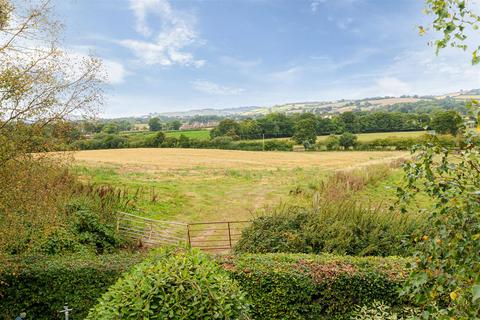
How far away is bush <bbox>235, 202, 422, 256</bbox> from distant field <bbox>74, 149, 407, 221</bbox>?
10.2ft

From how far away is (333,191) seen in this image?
17438mm

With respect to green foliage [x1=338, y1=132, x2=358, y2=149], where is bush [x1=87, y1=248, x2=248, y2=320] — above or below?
above

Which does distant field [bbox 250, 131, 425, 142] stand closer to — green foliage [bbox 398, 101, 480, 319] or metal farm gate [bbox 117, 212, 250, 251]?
metal farm gate [bbox 117, 212, 250, 251]

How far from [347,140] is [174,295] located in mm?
55999

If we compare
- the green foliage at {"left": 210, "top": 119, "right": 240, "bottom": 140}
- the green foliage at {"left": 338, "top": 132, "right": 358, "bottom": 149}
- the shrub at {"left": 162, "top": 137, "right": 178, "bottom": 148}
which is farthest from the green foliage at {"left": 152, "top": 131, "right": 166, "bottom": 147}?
the green foliage at {"left": 338, "top": 132, "right": 358, "bottom": 149}

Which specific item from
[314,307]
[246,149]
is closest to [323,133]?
[246,149]

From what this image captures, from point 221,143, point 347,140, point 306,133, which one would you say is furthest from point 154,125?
point 347,140

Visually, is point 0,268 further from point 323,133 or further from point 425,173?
point 323,133

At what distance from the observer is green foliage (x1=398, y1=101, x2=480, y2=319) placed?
234 centimetres

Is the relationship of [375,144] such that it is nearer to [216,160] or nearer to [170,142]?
[216,160]

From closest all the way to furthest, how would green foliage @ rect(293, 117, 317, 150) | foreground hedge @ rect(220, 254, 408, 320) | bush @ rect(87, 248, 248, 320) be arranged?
bush @ rect(87, 248, 248, 320) < foreground hedge @ rect(220, 254, 408, 320) < green foliage @ rect(293, 117, 317, 150)

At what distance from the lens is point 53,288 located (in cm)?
790

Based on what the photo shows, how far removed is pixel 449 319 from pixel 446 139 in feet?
4.63

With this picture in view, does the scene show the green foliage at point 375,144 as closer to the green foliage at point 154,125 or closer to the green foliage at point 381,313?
the green foliage at point 154,125
